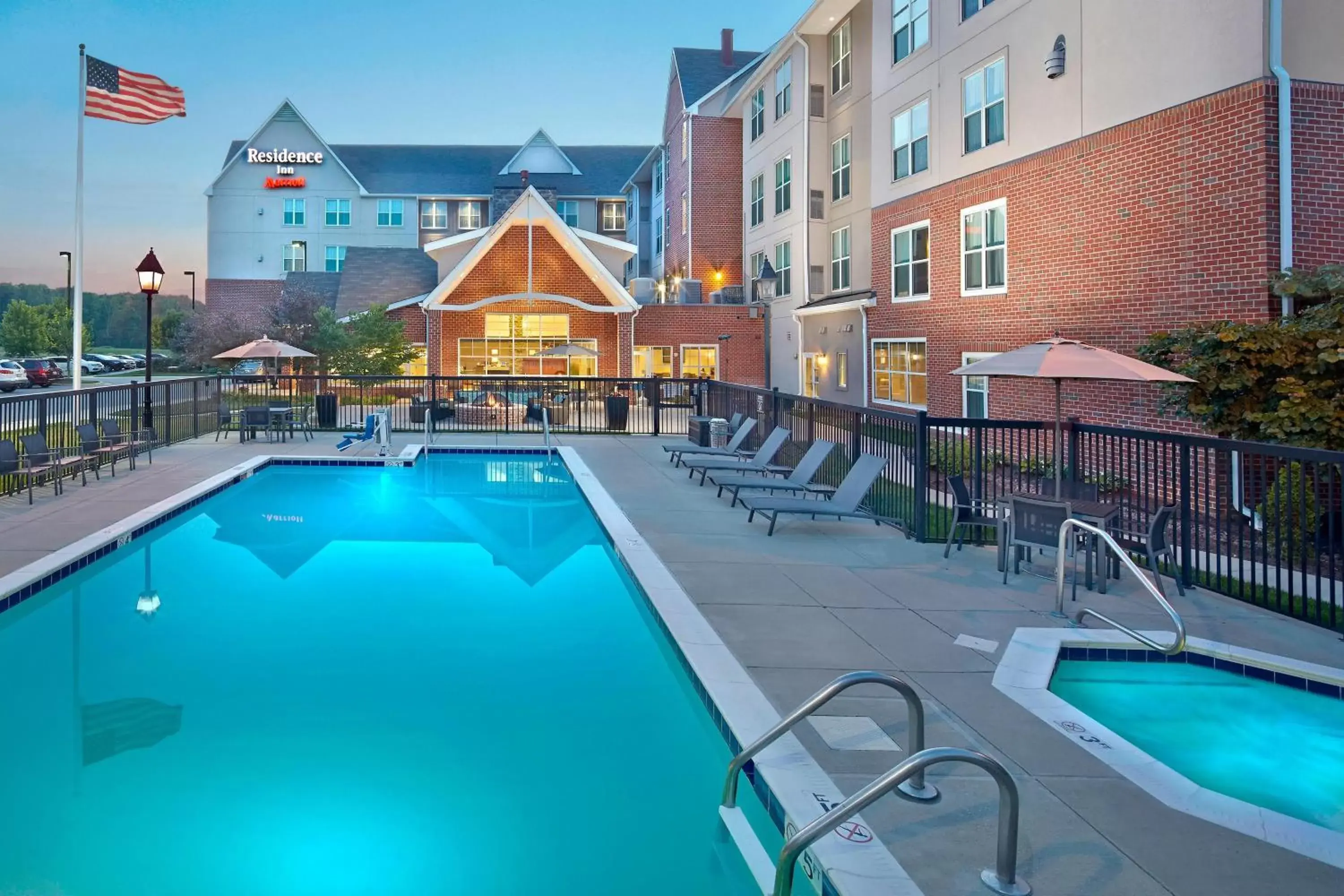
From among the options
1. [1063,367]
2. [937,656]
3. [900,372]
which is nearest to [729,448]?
[900,372]

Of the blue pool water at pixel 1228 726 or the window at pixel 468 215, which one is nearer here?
the blue pool water at pixel 1228 726

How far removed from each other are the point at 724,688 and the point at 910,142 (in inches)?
699

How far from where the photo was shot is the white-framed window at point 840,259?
27.0 meters

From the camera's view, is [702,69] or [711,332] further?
[702,69]

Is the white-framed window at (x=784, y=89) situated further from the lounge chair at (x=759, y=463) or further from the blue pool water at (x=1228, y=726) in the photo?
the blue pool water at (x=1228, y=726)

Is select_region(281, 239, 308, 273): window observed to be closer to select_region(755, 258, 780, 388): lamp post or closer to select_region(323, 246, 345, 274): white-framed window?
select_region(323, 246, 345, 274): white-framed window

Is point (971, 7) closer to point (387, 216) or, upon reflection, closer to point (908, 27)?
point (908, 27)

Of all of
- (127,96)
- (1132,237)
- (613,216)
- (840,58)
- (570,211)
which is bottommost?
(1132,237)

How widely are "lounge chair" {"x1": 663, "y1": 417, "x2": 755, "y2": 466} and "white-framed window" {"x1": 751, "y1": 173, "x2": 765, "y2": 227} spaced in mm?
17228

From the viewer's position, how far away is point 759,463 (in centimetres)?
1418

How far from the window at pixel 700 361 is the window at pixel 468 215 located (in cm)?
1941

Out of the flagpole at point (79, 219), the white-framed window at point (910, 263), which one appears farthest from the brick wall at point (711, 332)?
the flagpole at point (79, 219)

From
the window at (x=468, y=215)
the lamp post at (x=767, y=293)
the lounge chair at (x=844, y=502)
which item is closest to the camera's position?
the lounge chair at (x=844, y=502)

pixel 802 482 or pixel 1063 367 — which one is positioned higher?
pixel 1063 367
